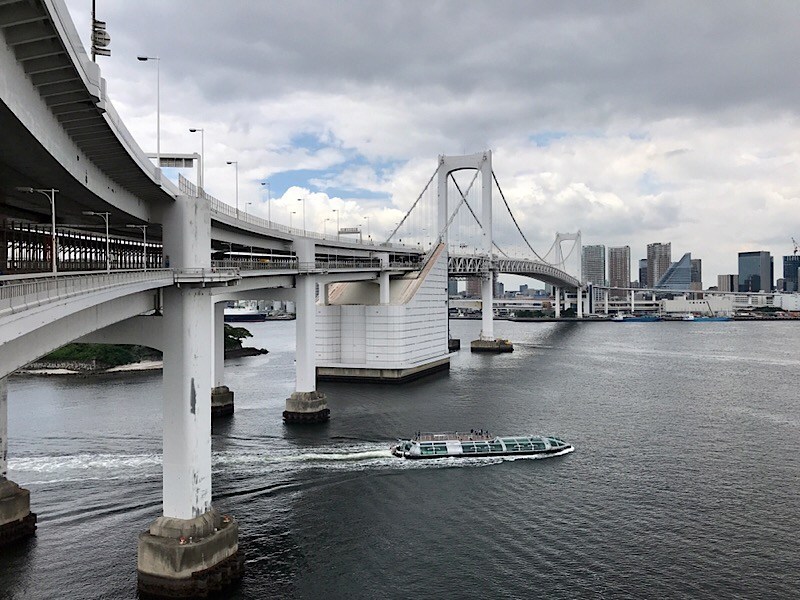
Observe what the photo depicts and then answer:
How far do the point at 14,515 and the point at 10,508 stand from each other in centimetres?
22

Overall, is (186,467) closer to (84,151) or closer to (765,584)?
(84,151)

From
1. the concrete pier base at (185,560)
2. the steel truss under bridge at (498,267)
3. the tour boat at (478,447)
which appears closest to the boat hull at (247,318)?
the steel truss under bridge at (498,267)

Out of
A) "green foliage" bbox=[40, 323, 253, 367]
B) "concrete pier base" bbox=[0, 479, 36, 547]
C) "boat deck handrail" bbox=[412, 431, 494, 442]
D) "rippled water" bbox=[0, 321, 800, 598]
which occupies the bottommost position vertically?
"rippled water" bbox=[0, 321, 800, 598]

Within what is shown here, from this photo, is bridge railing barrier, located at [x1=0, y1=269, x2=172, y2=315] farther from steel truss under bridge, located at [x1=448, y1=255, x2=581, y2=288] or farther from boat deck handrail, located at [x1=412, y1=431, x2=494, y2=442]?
steel truss under bridge, located at [x1=448, y1=255, x2=581, y2=288]

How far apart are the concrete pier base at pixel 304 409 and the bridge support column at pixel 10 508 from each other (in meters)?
15.1

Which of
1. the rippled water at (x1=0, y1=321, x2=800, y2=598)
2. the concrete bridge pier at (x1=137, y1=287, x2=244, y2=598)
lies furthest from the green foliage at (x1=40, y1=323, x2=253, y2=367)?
the concrete bridge pier at (x1=137, y1=287, x2=244, y2=598)

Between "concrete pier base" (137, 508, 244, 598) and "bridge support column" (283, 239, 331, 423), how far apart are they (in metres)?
16.6

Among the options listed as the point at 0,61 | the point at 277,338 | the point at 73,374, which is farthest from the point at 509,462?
the point at 277,338

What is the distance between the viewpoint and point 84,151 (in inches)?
453

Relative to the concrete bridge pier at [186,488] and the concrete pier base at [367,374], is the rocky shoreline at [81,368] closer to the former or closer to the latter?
the concrete pier base at [367,374]

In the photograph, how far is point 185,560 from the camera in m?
14.6

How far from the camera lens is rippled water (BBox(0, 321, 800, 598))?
1554cm

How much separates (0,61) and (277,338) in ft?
286

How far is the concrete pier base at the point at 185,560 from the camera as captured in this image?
47.6 ft
